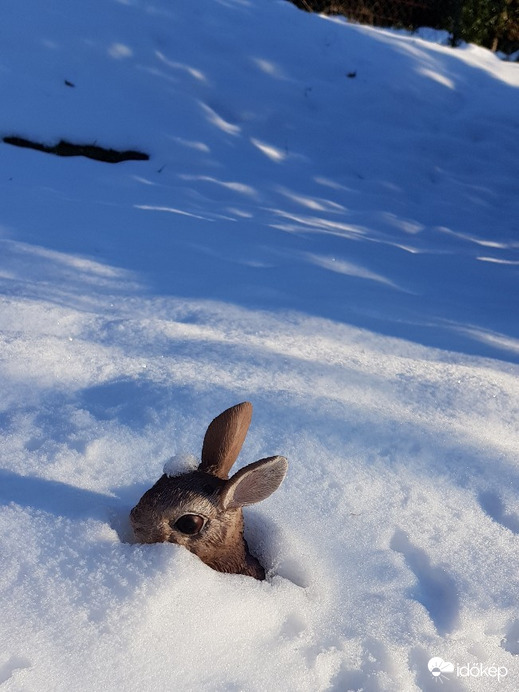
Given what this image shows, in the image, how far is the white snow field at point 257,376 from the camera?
1604 millimetres

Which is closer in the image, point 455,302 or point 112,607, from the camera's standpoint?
point 112,607

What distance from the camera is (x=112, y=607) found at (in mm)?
1578

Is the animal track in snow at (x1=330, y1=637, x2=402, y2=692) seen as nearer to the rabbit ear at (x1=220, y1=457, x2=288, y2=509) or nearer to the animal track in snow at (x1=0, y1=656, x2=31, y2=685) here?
the rabbit ear at (x1=220, y1=457, x2=288, y2=509)

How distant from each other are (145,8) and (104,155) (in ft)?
8.08

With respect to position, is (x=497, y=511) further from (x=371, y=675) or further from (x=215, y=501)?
(x=215, y=501)

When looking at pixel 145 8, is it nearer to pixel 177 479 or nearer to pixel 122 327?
pixel 122 327

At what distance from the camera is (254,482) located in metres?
1.80

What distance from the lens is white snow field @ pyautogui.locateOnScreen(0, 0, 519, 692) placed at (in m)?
1.60

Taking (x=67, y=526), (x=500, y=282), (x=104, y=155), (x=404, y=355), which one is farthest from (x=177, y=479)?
(x=104, y=155)

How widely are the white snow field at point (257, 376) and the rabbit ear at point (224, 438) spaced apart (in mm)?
78

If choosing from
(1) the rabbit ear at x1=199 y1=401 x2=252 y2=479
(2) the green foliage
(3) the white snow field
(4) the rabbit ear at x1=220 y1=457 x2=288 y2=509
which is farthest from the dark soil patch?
(2) the green foliage

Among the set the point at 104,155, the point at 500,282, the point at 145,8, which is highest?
the point at 145,8

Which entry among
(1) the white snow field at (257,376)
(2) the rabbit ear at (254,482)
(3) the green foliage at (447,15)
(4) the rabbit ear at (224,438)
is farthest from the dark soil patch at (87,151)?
(3) the green foliage at (447,15)

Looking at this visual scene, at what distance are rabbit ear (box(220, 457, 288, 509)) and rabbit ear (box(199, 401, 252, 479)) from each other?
0.11m
